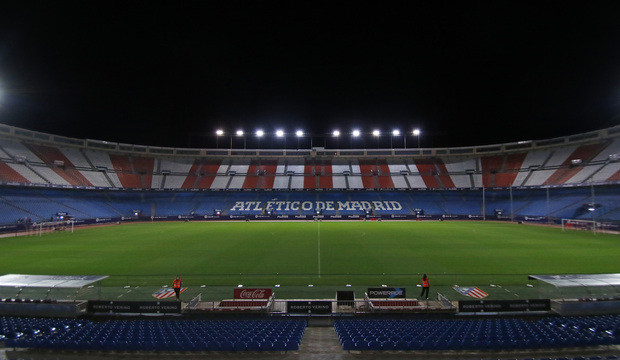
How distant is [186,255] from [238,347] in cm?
1627

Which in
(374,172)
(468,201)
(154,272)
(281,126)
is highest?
(281,126)

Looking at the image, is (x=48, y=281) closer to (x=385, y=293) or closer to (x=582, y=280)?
(x=385, y=293)

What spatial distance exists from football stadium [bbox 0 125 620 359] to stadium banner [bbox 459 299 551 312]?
0.19 feet

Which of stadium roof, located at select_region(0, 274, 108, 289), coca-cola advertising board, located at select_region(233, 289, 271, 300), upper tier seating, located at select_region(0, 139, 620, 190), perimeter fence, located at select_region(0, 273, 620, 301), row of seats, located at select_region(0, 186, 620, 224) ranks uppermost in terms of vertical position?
upper tier seating, located at select_region(0, 139, 620, 190)

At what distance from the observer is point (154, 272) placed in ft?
55.7

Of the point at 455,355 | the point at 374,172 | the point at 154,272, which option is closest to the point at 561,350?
the point at 455,355

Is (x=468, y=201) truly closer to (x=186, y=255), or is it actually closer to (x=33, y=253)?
(x=186, y=255)

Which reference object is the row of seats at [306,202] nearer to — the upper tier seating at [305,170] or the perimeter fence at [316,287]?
the upper tier seating at [305,170]

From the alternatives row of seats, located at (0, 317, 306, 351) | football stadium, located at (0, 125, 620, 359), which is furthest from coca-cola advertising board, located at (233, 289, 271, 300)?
row of seats, located at (0, 317, 306, 351)

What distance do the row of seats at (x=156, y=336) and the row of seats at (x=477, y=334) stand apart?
72.1 inches

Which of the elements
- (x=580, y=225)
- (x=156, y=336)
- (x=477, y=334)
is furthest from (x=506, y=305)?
(x=580, y=225)

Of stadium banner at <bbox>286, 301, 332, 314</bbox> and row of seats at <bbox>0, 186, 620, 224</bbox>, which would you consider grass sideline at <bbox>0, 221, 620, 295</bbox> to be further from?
row of seats at <bbox>0, 186, 620, 224</bbox>

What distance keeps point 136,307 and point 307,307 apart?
637cm

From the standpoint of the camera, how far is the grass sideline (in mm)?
15227
